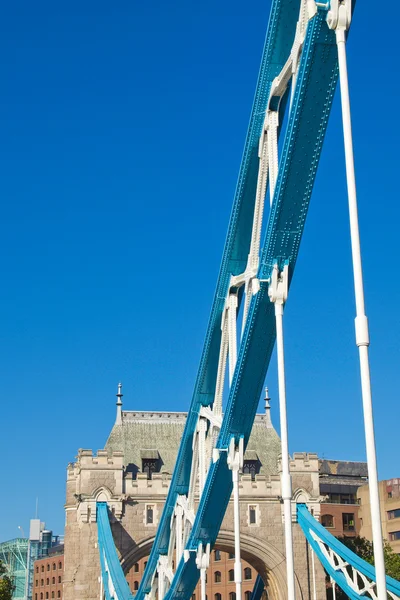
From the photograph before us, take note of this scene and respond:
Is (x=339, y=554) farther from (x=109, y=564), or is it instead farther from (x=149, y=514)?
(x=149, y=514)

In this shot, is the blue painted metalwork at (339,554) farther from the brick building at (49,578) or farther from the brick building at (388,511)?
the brick building at (49,578)

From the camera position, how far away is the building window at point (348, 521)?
87.9m

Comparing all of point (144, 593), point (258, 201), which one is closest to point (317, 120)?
point (258, 201)

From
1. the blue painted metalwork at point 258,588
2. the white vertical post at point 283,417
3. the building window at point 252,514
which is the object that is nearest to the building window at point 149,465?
the building window at point 252,514

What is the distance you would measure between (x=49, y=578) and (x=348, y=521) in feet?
140

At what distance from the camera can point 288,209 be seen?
58.2ft

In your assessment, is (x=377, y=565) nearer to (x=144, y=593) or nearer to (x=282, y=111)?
(x=282, y=111)

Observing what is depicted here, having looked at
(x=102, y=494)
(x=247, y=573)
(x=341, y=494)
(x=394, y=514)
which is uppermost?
(x=341, y=494)

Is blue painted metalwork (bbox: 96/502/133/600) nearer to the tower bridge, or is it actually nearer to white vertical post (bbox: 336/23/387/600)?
the tower bridge

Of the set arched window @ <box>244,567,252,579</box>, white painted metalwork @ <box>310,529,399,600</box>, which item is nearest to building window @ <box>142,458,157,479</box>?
white painted metalwork @ <box>310,529,399,600</box>

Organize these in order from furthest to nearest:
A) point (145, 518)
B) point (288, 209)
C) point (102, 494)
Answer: point (145, 518), point (102, 494), point (288, 209)

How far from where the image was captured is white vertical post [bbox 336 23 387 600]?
35.5ft

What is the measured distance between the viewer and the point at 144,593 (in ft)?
119

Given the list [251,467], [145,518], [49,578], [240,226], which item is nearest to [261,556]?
[251,467]
